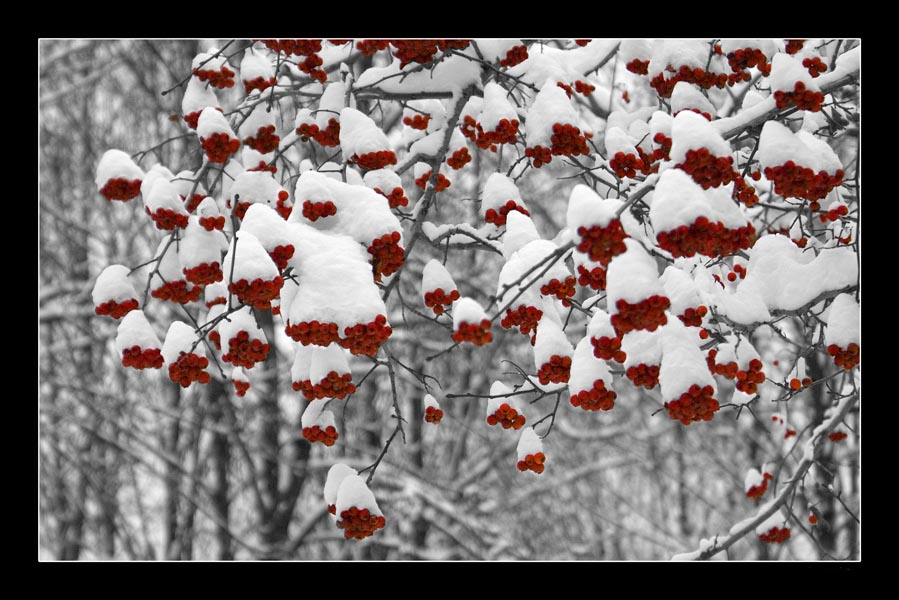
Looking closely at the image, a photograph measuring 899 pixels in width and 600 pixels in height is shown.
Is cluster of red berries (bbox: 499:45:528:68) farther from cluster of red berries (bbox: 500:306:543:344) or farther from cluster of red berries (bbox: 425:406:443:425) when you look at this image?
cluster of red berries (bbox: 425:406:443:425)

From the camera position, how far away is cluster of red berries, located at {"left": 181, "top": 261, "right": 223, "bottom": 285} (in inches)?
108

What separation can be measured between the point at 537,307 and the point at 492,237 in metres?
0.72

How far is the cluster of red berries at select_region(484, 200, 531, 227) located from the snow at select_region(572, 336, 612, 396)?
58cm

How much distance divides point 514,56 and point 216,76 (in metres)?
1.15

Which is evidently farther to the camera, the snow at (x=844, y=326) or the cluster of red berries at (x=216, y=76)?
the cluster of red berries at (x=216, y=76)

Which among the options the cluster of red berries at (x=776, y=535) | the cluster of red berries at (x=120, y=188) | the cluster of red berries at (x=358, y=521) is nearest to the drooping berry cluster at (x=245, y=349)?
the cluster of red berries at (x=358, y=521)

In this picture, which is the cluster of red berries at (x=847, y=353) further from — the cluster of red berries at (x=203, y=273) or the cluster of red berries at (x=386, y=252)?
the cluster of red berries at (x=203, y=273)

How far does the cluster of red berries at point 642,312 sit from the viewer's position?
188 centimetres

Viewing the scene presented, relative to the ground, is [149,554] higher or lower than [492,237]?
lower

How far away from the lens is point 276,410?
801 centimetres

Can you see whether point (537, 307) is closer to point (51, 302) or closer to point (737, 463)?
point (51, 302)

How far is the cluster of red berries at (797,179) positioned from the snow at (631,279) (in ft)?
1.51

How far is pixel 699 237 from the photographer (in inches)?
73.0
